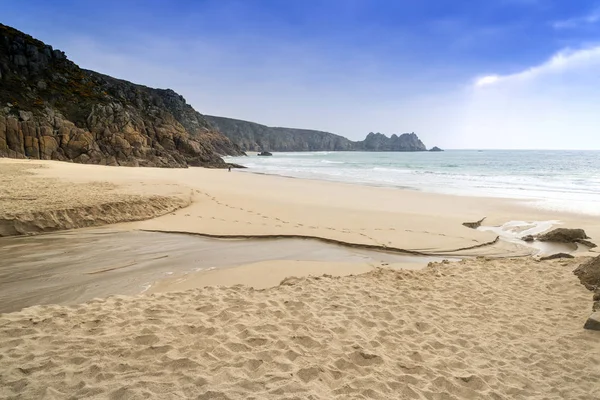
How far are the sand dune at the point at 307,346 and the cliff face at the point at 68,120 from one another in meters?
31.1

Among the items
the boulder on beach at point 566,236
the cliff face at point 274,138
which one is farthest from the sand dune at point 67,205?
the cliff face at point 274,138

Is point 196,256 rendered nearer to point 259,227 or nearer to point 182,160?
point 259,227

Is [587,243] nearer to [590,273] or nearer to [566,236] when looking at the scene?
[566,236]

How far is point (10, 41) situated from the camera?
35.6m

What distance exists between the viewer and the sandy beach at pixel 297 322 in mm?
3115

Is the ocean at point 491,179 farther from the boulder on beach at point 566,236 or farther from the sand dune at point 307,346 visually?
the sand dune at point 307,346

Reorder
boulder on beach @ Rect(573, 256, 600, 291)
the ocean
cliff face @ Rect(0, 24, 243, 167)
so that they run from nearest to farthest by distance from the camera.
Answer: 1. boulder on beach @ Rect(573, 256, 600, 291)
2. the ocean
3. cliff face @ Rect(0, 24, 243, 167)

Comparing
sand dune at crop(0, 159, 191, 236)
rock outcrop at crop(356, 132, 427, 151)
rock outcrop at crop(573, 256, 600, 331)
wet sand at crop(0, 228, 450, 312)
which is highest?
rock outcrop at crop(356, 132, 427, 151)

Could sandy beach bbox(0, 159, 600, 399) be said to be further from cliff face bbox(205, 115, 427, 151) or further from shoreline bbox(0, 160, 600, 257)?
cliff face bbox(205, 115, 427, 151)

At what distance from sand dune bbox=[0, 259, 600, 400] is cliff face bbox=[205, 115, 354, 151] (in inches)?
5546

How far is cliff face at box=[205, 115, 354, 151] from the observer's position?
149m

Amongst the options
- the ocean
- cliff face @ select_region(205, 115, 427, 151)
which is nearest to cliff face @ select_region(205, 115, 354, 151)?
cliff face @ select_region(205, 115, 427, 151)

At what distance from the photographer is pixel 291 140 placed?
562 ft

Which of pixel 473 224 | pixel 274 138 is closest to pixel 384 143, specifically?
pixel 274 138
